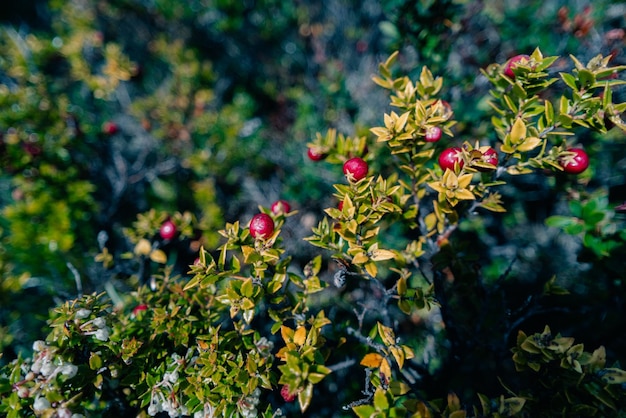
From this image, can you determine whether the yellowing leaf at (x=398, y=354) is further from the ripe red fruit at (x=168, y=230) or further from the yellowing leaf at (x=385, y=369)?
the ripe red fruit at (x=168, y=230)

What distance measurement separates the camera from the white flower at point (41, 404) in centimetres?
92

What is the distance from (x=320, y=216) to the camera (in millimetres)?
3010

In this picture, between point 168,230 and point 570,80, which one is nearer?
point 570,80

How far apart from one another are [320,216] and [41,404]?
2.31 metres

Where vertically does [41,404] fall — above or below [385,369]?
above

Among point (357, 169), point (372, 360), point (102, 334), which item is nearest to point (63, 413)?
point (102, 334)

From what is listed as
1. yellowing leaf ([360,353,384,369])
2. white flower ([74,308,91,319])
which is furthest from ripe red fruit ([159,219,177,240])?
yellowing leaf ([360,353,384,369])

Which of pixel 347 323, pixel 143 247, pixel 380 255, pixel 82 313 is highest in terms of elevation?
pixel 380 255

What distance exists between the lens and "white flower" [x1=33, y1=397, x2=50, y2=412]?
0.92 metres

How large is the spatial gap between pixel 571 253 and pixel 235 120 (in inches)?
115

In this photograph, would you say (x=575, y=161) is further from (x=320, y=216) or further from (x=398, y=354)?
(x=320, y=216)

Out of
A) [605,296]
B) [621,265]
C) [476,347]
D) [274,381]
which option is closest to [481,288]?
[476,347]

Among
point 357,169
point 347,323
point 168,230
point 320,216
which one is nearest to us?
point 357,169

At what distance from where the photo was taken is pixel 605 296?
5.27 ft
